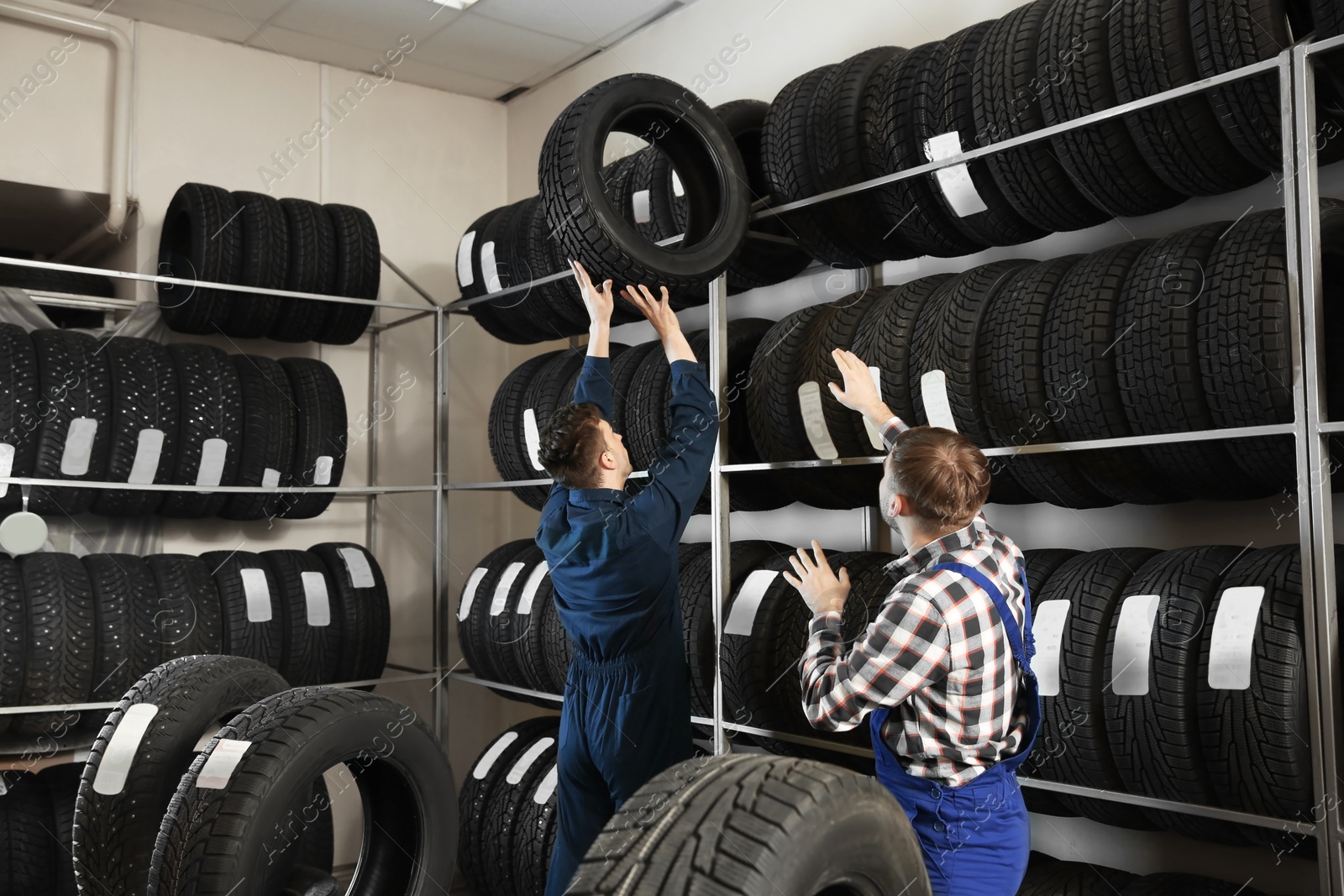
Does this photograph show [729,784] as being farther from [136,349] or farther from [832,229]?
[136,349]

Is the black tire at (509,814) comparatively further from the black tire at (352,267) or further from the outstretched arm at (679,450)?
the black tire at (352,267)

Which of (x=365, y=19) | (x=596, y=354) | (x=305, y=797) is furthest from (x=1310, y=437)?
(x=365, y=19)

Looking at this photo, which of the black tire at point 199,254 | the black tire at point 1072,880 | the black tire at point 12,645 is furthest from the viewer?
the black tire at point 199,254

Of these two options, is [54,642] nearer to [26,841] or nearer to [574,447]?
[26,841]

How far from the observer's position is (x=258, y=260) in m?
4.69

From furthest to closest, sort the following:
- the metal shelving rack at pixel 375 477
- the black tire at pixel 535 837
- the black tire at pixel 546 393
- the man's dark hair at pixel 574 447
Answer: the black tire at pixel 546 393 → the metal shelving rack at pixel 375 477 → the black tire at pixel 535 837 → the man's dark hair at pixel 574 447

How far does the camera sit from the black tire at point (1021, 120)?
2.87m

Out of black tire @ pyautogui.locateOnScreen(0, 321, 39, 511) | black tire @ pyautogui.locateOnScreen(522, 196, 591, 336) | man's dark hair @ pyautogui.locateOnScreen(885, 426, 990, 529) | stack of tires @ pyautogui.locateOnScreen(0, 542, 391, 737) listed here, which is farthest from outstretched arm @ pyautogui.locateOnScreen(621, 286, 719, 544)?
black tire @ pyautogui.locateOnScreen(0, 321, 39, 511)

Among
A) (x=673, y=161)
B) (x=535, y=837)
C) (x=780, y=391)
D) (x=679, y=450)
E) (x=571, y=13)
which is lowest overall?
(x=535, y=837)

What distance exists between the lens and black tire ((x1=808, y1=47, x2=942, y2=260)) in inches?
127

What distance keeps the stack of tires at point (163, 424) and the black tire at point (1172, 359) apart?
11.5 feet

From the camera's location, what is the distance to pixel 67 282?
5680 millimetres

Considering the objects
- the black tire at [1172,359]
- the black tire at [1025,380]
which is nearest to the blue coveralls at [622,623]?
A: the black tire at [1025,380]

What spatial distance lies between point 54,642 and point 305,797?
77.8 inches
